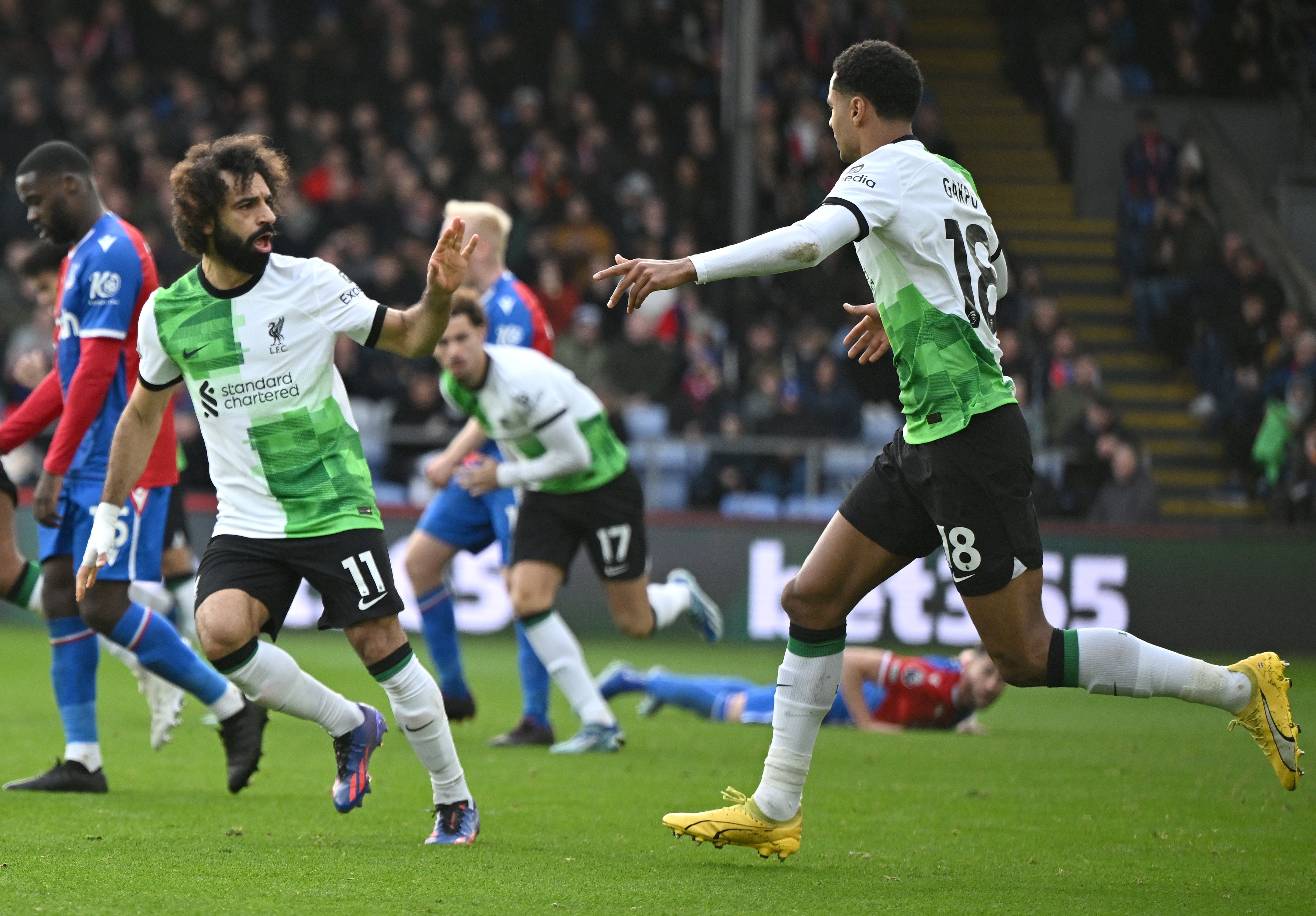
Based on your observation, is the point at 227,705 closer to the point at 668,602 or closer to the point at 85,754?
the point at 85,754

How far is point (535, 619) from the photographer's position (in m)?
7.97

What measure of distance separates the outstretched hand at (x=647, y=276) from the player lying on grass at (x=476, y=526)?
396cm

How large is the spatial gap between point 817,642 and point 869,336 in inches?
41.5

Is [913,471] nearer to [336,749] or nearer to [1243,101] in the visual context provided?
[336,749]

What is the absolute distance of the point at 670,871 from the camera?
4980 mm

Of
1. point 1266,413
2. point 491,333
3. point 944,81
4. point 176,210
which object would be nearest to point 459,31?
point 944,81

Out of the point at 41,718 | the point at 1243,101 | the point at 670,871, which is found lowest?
the point at 41,718

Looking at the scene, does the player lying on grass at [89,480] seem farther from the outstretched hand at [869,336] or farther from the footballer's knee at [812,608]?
the outstretched hand at [869,336]

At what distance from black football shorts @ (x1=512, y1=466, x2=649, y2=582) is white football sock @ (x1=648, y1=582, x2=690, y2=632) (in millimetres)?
538

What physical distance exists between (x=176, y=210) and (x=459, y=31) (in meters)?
15.0

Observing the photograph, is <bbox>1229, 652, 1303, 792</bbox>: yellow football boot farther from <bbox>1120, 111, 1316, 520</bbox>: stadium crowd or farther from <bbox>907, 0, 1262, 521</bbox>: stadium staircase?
<bbox>907, 0, 1262, 521</bbox>: stadium staircase

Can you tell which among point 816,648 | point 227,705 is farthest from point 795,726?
point 227,705

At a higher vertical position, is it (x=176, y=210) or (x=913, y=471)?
(x=176, y=210)

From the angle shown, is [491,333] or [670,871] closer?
[670,871]
